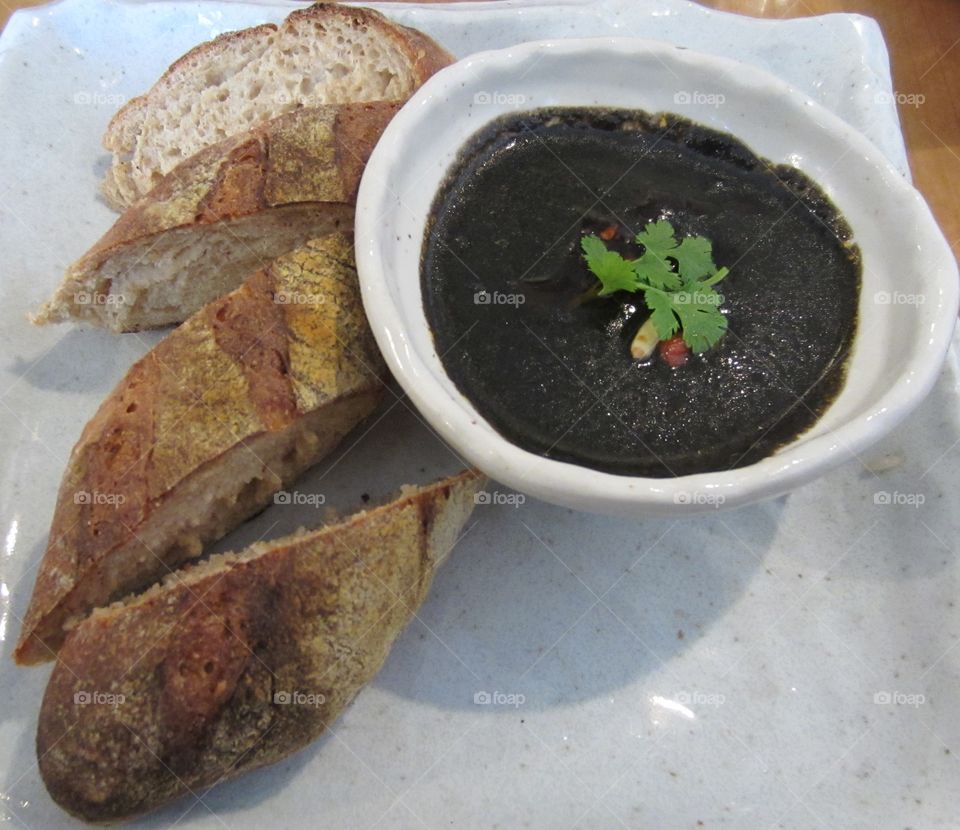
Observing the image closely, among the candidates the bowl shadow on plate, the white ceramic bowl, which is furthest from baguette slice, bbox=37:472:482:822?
the white ceramic bowl

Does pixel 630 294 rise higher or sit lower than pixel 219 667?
higher

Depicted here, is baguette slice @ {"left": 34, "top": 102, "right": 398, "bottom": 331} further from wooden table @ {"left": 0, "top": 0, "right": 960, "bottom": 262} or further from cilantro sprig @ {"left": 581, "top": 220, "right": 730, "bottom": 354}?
wooden table @ {"left": 0, "top": 0, "right": 960, "bottom": 262}

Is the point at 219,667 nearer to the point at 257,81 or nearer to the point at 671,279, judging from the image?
the point at 671,279

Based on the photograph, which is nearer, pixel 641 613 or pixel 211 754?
pixel 211 754

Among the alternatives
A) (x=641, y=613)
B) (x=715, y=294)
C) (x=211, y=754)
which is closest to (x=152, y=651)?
(x=211, y=754)

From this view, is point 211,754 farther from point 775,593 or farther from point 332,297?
point 775,593

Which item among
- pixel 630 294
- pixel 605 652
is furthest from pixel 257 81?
pixel 605 652
